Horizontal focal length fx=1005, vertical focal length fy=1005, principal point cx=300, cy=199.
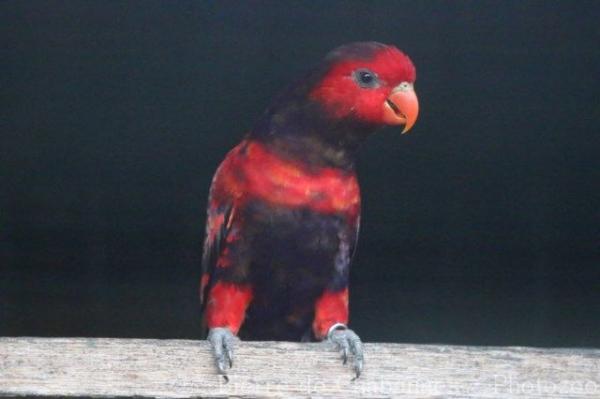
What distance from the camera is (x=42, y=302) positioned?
476 centimetres

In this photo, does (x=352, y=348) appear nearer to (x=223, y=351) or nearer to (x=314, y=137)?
(x=223, y=351)

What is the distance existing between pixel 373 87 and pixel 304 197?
0.39m

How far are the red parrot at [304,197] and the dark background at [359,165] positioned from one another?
0.71m

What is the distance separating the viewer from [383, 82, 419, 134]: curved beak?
2.99 meters

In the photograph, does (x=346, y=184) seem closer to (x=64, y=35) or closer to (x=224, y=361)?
(x=224, y=361)

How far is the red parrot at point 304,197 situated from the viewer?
9.74 ft

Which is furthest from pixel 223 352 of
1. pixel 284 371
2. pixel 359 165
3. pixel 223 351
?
pixel 359 165

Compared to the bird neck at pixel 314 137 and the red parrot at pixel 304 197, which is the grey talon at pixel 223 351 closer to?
the red parrot at pixel 304 197

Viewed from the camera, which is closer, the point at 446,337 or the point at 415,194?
the point at 415,194

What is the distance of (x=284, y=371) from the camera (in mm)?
2303

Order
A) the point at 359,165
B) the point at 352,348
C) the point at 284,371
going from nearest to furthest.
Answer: the point at 284,371 < the point at 352,348 < the point at 359,165

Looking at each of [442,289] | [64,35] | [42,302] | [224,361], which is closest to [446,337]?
[442,289]

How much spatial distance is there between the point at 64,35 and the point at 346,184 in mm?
1359

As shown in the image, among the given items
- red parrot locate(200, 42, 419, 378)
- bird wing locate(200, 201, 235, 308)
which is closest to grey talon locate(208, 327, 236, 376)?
red parrot locate(200, 42, 419, 378)
